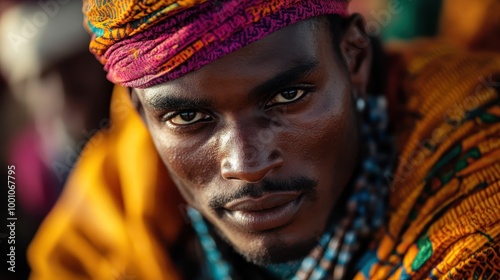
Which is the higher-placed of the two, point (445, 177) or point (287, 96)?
point (287, 96)

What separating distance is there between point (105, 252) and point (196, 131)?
618mm

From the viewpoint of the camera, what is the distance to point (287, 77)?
4.45 ft

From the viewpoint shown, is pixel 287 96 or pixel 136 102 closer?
pixel 287 96

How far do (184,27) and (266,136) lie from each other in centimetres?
26

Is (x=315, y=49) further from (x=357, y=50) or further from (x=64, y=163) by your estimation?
(x=64, y=163)

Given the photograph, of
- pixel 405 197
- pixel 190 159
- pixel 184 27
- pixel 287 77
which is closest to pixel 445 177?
pixel 405 197

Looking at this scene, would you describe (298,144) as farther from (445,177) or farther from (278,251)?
(445,177)

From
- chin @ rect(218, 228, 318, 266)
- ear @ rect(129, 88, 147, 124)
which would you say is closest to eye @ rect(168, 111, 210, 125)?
ear @ rect(129, 88, 147, 124)

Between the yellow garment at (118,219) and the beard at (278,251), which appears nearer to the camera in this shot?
the beard at (278,251)

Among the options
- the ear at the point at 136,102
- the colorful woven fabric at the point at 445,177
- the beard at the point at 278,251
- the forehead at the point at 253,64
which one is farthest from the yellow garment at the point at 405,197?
the forehead at the point at 253,64

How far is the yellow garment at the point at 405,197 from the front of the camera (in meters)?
1.45

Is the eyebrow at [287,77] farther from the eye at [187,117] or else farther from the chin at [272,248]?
the chin at [272,248]

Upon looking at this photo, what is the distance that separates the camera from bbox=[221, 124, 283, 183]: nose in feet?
4.41

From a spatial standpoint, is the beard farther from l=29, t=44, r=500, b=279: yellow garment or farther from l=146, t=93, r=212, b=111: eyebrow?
l=146, t=93, r=212, b=111: eyebrow
